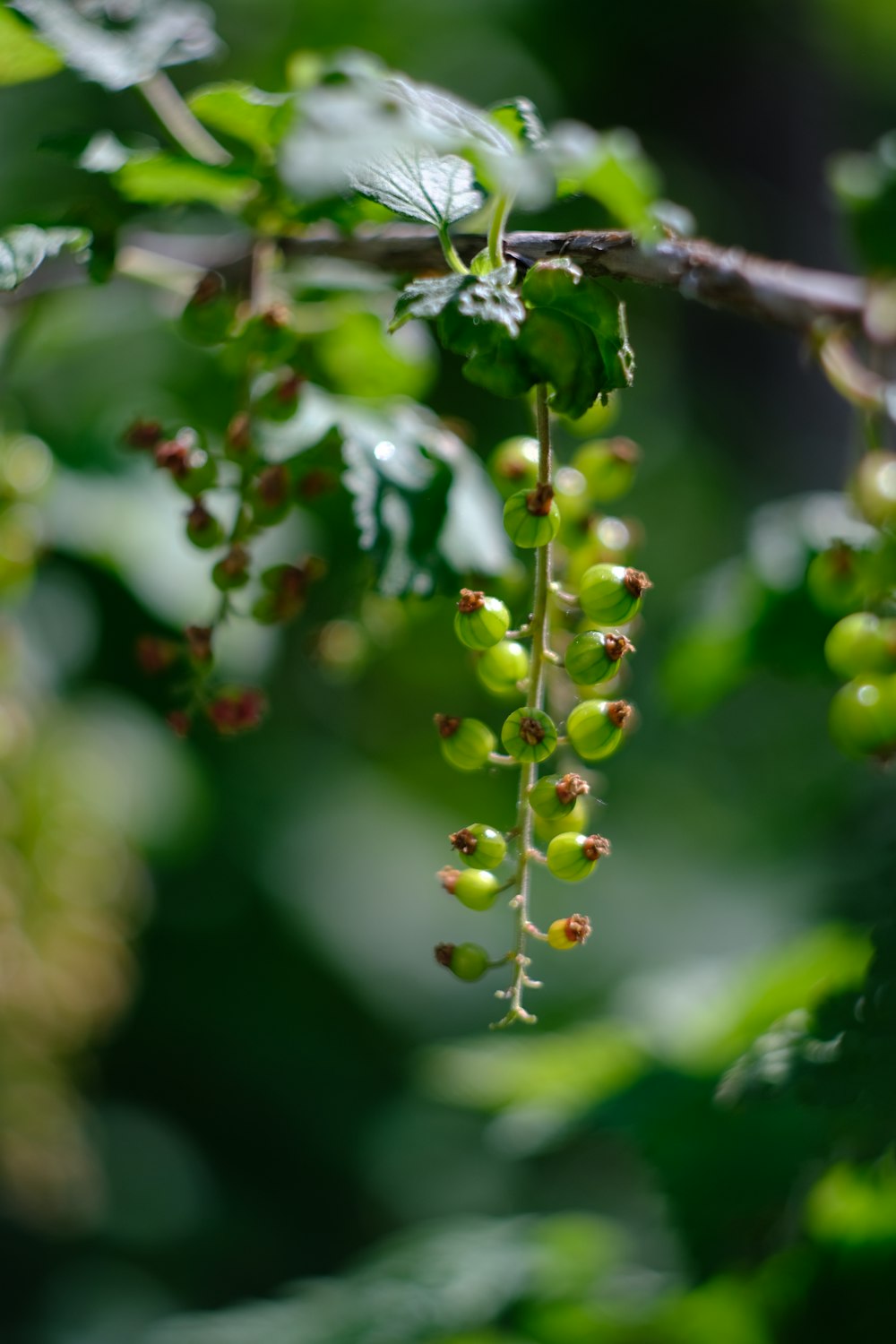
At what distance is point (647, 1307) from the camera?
126cm

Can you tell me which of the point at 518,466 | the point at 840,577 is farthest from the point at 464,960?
the point at 840,577

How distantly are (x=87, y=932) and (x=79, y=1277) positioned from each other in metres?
1.30

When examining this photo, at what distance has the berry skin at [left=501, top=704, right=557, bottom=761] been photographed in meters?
0.70

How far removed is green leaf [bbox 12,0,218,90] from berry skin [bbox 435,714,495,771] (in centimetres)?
54

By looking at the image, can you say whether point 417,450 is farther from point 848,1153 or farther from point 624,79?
point 624,79

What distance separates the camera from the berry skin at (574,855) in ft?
2.32

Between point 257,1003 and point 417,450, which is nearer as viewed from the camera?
point 417,450

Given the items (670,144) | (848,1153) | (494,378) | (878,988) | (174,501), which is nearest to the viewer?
(494,378)

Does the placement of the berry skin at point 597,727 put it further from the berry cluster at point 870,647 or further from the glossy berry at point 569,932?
the berry cluster at point 870,647

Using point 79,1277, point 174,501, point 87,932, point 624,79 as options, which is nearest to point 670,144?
point 624,79

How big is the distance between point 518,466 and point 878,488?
0.32 metres

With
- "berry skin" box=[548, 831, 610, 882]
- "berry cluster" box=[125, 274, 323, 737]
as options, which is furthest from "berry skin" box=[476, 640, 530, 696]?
"berry cluster" box=[125, 274, 323, 737]

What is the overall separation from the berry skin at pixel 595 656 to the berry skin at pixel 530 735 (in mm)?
39

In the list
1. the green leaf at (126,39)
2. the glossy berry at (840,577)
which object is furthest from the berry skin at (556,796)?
the green leaf at (126,39)
